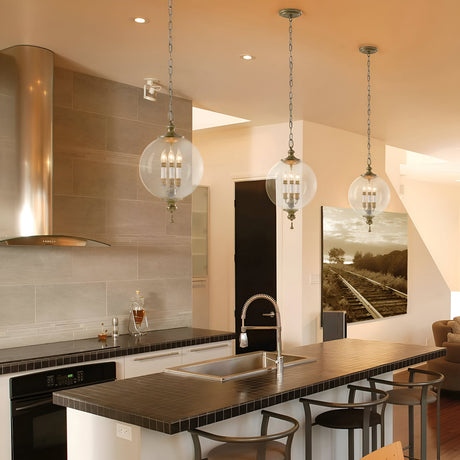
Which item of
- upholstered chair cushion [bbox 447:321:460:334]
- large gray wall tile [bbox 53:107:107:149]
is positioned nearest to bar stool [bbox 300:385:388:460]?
large gray wall tile [bbox 53:107:107:149]

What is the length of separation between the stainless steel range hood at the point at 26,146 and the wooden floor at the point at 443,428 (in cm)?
326

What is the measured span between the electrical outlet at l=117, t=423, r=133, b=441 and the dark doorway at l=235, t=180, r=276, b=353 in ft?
12.9

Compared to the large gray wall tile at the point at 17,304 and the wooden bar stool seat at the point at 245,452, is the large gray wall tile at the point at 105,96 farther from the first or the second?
the wooden bar stool seat at the point at 245,452

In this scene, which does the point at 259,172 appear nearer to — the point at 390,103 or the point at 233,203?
the point at 233,203

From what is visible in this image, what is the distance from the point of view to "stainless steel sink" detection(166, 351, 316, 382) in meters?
3.29

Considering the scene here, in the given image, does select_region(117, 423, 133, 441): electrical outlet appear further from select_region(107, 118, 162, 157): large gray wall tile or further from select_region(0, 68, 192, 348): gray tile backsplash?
select_region(107, 118, 162, 157): large gray wall tile

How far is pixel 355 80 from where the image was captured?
4766 mm

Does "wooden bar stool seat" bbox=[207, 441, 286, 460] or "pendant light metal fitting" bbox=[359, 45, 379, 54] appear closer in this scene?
"wooden bar stool seat" bbox=[207, 441, 286, 460]

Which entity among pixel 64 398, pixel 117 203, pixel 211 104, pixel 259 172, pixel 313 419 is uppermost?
pixel 211 104

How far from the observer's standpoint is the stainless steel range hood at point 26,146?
3.91 metres

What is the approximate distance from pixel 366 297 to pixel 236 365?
3.87 meters

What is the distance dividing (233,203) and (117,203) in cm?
226

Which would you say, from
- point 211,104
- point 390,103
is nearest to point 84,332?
point 211,104

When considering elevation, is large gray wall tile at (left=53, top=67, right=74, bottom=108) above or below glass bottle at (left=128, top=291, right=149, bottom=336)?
above
